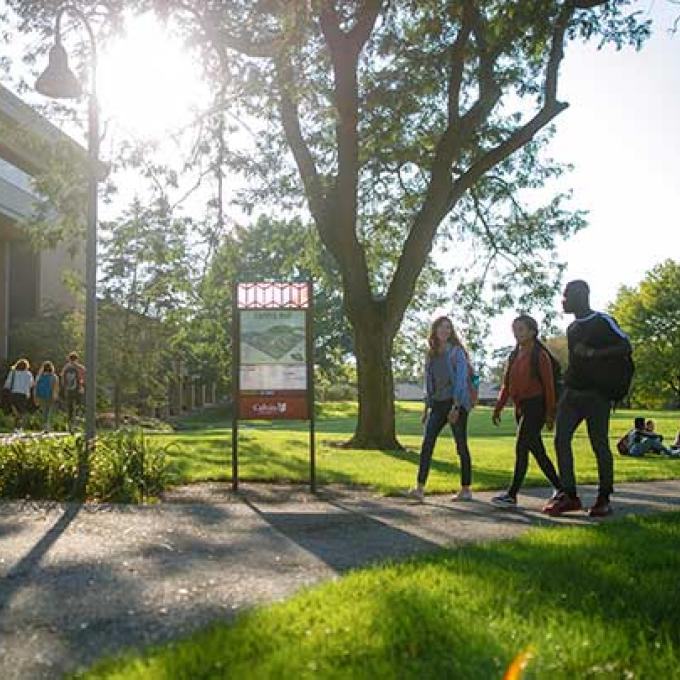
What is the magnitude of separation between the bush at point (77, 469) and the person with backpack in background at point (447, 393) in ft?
8.86

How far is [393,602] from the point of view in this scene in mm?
4070

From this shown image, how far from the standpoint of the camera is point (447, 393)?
9109 mm

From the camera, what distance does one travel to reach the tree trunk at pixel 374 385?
1686cm

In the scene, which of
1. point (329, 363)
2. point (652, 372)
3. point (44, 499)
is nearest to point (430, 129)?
point (44, 499)

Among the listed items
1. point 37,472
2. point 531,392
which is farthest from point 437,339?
point 37,472

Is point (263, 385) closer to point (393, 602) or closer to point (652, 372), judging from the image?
point (393, 602)

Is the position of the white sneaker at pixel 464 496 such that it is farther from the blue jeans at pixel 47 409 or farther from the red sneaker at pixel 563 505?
the blue jeans at pixel 47 409

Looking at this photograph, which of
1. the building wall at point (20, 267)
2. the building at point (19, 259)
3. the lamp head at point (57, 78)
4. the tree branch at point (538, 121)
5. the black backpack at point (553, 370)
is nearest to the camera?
the black backpack at point (553, 370)

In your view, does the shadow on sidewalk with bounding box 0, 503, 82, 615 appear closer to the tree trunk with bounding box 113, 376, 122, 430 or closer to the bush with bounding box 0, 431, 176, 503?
the bush with bounding box 0, 431, 176, 503

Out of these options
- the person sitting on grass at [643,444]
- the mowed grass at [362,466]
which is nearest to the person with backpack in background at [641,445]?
the person sitting on grass at [643,444]

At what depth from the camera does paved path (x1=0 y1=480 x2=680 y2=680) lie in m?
3.94

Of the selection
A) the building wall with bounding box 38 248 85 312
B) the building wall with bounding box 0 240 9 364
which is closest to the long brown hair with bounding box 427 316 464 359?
the building wall with bounding box 0 240 9 364

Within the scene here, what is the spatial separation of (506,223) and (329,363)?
44821mm

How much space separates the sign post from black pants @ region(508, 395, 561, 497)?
2.25 meters
